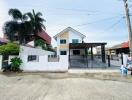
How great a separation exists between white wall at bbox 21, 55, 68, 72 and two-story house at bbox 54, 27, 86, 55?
1622 cm

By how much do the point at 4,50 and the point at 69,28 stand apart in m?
18.5

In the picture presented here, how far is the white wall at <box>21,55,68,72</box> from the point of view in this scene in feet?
61.4

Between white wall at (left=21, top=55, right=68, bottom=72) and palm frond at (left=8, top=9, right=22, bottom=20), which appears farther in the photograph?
palm frond at (left=8, top=9, right=22, bottom=20)

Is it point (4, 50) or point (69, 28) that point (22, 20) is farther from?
point (4, 50)

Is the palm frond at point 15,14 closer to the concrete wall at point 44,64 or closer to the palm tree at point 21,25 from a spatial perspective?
the palm tree at point 21,25

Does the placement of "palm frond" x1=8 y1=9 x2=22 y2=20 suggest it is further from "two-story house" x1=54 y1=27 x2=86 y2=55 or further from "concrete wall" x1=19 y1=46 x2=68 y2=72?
"concrete wall" x1=19 y1=46 x2=68 y2=72

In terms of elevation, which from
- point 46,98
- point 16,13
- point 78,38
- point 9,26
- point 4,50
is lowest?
point 46,98

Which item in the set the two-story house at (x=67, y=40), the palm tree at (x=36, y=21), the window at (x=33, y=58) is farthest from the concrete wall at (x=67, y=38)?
the window at (x=33, y=58)

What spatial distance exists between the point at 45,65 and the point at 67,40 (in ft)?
57.0

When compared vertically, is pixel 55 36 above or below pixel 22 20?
below

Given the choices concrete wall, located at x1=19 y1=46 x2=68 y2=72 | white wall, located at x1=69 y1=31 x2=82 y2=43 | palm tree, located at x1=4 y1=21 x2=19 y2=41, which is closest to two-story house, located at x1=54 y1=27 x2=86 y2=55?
white wall, located at x1=69 y1=31 x2=82 y2=43

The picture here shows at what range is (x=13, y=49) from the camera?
19891 mm

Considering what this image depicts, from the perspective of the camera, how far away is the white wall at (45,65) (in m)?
18.7

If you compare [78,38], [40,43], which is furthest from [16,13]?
[78,38]
